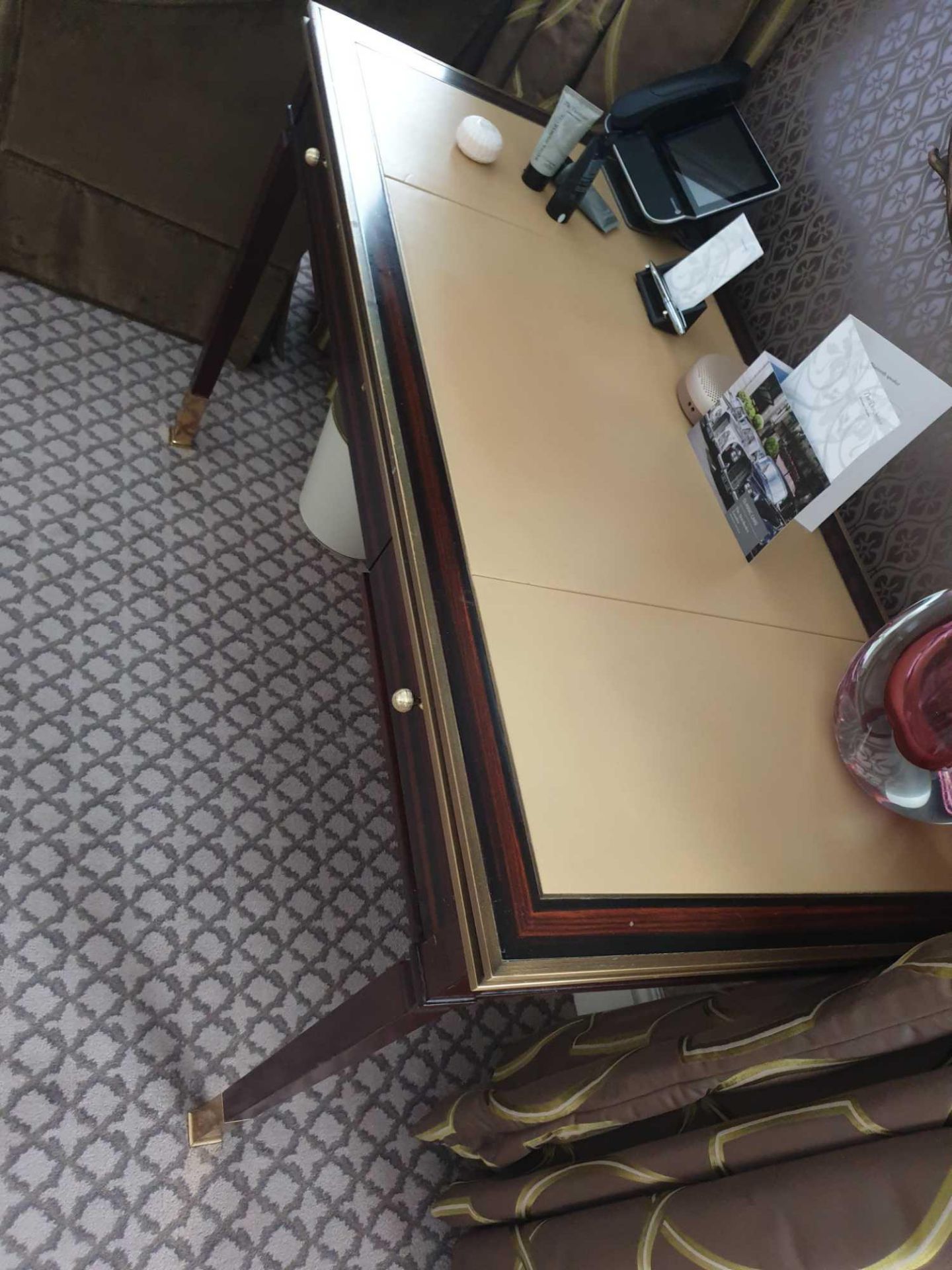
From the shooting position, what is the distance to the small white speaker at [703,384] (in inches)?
43.7

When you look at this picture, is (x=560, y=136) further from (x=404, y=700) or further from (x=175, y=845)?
(x=175, y=845)

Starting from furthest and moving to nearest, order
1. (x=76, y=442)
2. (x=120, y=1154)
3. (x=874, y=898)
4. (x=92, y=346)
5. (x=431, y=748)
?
(x=92, y=346) → (x=76, y=442) → (x=120, y=1154) → (x=874, y=898) → (x=431, y=748)

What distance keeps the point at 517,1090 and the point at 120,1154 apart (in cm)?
49

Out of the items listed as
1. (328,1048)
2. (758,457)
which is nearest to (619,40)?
(758,457)

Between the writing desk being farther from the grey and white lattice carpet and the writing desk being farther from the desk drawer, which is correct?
the grey and white lattice carpet

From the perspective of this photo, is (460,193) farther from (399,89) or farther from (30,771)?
(30,771)

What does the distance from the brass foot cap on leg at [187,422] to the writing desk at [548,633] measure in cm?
51

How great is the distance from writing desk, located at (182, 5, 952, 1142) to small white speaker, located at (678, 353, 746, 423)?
2 centimetres

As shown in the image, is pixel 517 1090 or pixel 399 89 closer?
pixel 517 1090

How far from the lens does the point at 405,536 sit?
83 cm

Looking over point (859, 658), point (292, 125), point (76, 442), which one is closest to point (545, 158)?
point (292, 125)

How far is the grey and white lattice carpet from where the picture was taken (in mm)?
1083

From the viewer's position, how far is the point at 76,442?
1.56 meters

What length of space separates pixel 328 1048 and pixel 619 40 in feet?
4.93
